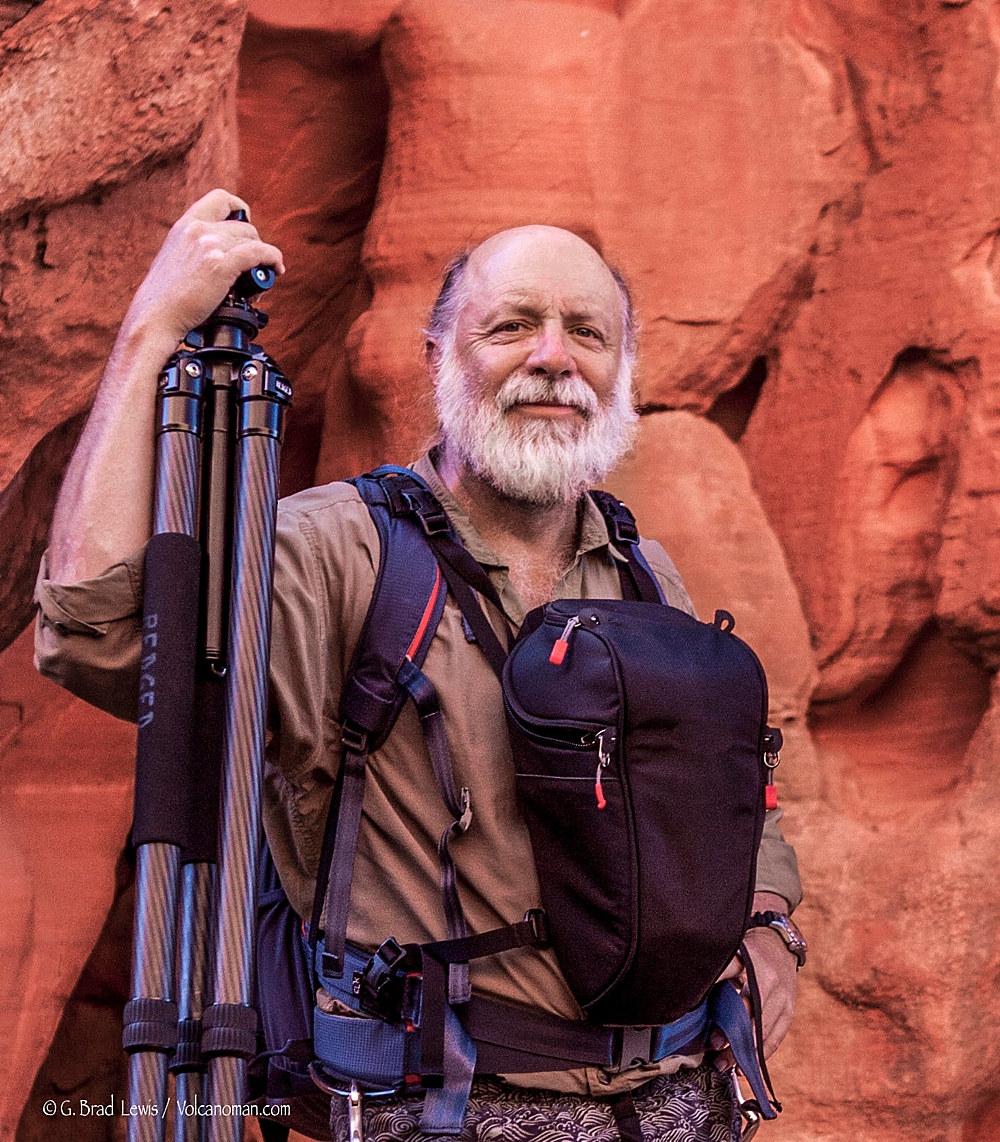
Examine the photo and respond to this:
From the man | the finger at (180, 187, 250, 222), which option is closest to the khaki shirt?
the man

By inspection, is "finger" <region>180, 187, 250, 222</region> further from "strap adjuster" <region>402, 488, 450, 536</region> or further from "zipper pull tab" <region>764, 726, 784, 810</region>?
"zipper pull tab" <region>764, 726, 784, 810</region>

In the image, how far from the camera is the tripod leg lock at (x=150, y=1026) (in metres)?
1.28

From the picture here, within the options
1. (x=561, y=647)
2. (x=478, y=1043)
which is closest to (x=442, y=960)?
(x=478, y=1043)

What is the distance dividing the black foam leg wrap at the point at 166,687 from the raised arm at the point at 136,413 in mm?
60

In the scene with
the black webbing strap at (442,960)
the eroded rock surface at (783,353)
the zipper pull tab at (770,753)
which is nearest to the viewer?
the black webbing strap at (442,960)

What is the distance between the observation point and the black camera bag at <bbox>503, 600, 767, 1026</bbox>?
1596 mm

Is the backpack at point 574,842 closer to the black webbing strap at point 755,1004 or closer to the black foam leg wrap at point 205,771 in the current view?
the black webbing strap at point 755,1004

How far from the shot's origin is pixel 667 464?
10.1 ft

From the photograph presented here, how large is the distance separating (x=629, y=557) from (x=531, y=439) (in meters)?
0.23

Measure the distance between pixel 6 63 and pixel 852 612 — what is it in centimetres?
194

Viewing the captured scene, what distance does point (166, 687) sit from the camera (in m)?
1.39

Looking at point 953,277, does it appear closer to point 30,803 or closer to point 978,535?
point 978,535

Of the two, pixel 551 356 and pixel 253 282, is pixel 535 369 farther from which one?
pixel 253 282

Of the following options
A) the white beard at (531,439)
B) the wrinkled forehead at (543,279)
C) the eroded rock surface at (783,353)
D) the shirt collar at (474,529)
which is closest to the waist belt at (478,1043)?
the shirt collar at (474,529)
